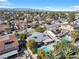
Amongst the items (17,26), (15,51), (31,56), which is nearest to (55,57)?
(31,56)

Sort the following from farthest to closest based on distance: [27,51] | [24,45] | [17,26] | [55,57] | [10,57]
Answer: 1. [17,26]
2. [24,45]
3. [27,51]
4. [10,57]
5. [55,57]

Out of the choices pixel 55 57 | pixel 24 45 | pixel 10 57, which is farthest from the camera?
pixel 24 45

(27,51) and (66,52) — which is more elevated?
(66,52)

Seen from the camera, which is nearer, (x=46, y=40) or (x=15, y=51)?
(x=15, y=51)

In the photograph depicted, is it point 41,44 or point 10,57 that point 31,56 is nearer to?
point 10,57

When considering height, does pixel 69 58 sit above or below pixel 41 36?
above

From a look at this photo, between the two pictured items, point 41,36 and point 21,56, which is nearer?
point 21,56

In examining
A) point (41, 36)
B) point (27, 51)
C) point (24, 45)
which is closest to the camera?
point (27, 51)

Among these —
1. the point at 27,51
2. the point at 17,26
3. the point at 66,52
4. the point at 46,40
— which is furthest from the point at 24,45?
the point at 17,26

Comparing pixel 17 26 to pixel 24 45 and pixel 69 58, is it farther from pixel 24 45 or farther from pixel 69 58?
pixel 69 58
